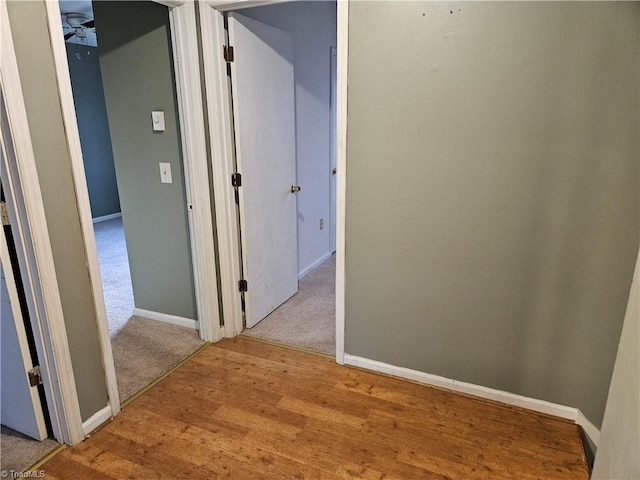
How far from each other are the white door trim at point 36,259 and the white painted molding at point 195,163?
3.08ft

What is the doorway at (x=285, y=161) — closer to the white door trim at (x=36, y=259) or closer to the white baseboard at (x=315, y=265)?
the white baseboard at (x=315, y=265)

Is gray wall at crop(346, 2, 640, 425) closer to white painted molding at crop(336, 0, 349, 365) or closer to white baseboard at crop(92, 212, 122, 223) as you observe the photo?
white painted molding at crop(336, 0, 349, 365)

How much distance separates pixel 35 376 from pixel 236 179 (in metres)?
1.44

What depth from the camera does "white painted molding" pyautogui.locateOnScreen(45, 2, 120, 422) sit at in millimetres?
1581

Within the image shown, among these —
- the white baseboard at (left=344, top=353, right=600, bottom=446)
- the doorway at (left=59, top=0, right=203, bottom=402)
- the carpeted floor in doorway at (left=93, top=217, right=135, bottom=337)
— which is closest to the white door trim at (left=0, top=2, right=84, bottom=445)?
the doorway at (left=59, top=0, right=203, bottom=402)

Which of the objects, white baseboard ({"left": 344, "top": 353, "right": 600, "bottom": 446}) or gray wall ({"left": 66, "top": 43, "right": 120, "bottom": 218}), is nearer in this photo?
white baseboard ({"left": 344, "top": 353, "right": 600, "bottom": 446})

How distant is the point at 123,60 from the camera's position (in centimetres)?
257

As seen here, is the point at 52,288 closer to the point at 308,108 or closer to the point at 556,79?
the point at 556,79

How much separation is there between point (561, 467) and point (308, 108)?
9.81 feet

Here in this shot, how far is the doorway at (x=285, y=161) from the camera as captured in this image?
2605 millimetres

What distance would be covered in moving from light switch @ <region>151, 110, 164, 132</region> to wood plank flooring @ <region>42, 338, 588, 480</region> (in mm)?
1494

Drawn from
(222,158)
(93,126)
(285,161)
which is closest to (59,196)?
(222,158)

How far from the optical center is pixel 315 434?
1.94 metres

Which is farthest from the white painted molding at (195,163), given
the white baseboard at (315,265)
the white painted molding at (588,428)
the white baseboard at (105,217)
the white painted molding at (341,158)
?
the white baseboard at (105,217)
